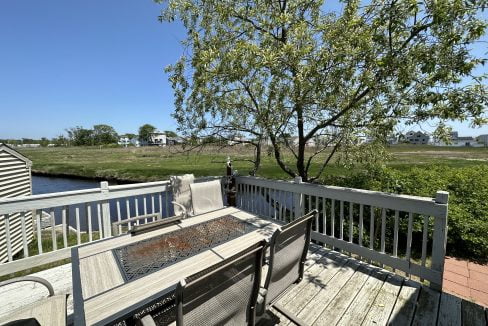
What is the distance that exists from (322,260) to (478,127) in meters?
2.75

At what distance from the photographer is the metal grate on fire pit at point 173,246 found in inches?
63.1

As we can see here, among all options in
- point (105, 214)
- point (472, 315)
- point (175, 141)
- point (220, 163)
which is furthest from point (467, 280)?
point (175, 141)

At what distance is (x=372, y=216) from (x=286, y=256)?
5.59ft

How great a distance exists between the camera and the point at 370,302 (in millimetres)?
2201

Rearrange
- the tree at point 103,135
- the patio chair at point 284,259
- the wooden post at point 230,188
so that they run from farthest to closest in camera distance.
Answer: the tree at point 103,135 < the wooden post at point 230,188 < the patio chair at point 284,259

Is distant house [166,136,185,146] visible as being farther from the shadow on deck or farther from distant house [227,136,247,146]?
the shadow on deck

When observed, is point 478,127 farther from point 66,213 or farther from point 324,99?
point 66,213

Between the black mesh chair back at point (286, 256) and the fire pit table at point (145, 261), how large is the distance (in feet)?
1.29

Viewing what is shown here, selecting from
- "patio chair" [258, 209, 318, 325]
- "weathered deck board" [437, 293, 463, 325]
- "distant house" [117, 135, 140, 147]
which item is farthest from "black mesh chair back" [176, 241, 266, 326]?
"distant house" [117, 135, 140, 147]

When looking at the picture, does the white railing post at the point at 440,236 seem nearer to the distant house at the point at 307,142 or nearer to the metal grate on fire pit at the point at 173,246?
the metal grate on fire pit at the point at 173,246

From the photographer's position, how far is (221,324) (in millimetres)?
1150

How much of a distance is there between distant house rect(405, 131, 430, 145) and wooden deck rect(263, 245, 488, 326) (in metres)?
2.37

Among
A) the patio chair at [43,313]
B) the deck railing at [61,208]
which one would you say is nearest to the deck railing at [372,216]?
the deck railing at [61,208]

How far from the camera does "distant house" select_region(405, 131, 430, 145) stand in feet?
12.3
